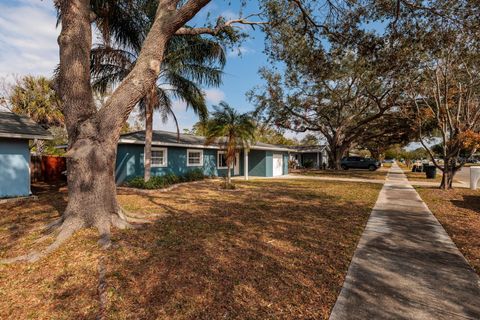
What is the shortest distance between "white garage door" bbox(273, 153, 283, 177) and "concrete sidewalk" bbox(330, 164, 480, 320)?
16958 mm

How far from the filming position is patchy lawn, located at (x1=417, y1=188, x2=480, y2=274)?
493cm

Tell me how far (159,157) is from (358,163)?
28595 mm

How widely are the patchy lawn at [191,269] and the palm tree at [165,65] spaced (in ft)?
22.7

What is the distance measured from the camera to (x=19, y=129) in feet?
32.3

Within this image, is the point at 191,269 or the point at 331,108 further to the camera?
the point at 331,108

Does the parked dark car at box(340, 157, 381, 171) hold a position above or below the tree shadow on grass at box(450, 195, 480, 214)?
above

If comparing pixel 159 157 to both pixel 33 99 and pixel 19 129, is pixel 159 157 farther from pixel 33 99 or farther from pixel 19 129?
pixel 33 99

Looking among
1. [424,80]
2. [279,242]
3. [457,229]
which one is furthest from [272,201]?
[424,80]

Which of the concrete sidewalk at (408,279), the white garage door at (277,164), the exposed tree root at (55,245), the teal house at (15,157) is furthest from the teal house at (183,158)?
the concrete sidewalk at (408,279)

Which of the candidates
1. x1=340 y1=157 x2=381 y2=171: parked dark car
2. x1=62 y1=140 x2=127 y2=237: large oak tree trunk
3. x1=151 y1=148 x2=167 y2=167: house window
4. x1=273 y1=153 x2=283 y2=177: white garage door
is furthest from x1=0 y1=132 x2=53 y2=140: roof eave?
x1=340 y1=157 x2=381 y2=171: parked dark car

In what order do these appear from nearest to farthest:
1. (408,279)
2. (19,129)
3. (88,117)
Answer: (408,279)
(88,117)
(19,129)

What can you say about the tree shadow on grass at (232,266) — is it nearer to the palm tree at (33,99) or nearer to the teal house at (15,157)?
the teal house at (15,157)

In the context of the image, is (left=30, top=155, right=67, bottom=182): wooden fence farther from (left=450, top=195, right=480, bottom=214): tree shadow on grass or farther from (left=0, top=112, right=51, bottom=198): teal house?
(left=450, top=195, right=480, bottom=214): tree shadow on grass

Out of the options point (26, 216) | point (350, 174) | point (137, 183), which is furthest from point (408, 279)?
point (350, 174)
